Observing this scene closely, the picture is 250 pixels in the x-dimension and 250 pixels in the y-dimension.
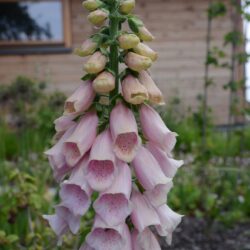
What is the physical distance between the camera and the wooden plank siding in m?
12.5

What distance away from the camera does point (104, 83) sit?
163cm

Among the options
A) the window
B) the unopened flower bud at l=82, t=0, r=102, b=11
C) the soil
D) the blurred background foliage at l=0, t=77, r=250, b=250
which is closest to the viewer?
the unopened flower bud at l=82, t=0, r=102, b=11

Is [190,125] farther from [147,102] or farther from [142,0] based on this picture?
[147,102]

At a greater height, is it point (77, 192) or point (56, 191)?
point (77, 192)

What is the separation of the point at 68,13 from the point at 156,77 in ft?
7.01

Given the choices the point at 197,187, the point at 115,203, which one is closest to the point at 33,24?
the point at 197,187

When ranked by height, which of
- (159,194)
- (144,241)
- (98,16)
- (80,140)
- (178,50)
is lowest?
(178,50)

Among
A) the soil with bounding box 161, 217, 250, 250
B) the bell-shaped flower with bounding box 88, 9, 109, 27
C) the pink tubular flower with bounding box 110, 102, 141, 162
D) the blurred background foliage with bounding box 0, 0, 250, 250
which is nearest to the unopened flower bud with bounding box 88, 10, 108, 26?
the bell-shaped flower with bounding box 88, 9, 109, 27

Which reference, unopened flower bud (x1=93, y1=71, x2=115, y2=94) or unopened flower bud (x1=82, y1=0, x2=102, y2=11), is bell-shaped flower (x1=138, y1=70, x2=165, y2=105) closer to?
unopened flower bud (x1=93, y1=71, x2=115, y2=94)

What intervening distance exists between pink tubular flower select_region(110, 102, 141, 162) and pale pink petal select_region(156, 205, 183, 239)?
22cm

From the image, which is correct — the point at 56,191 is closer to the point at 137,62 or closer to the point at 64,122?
the point at 64,122

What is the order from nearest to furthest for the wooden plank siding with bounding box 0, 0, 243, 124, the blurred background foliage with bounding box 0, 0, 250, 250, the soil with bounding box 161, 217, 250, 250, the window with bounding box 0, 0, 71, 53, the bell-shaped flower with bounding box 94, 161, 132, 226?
the bell-shaped flower with bounding box 94, 161, 132, 226
the blurred background foliage with bounding box 0, 0, 250, 250
the soil with bounding box 161, 217, 250, 250
the window with bounding box 0, 0, 71, 53
the wooden plank siding with bounding box 0, 0, 243, 124

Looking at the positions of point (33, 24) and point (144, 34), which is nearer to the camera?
point (144, 34)

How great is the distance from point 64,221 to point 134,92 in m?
0.41
